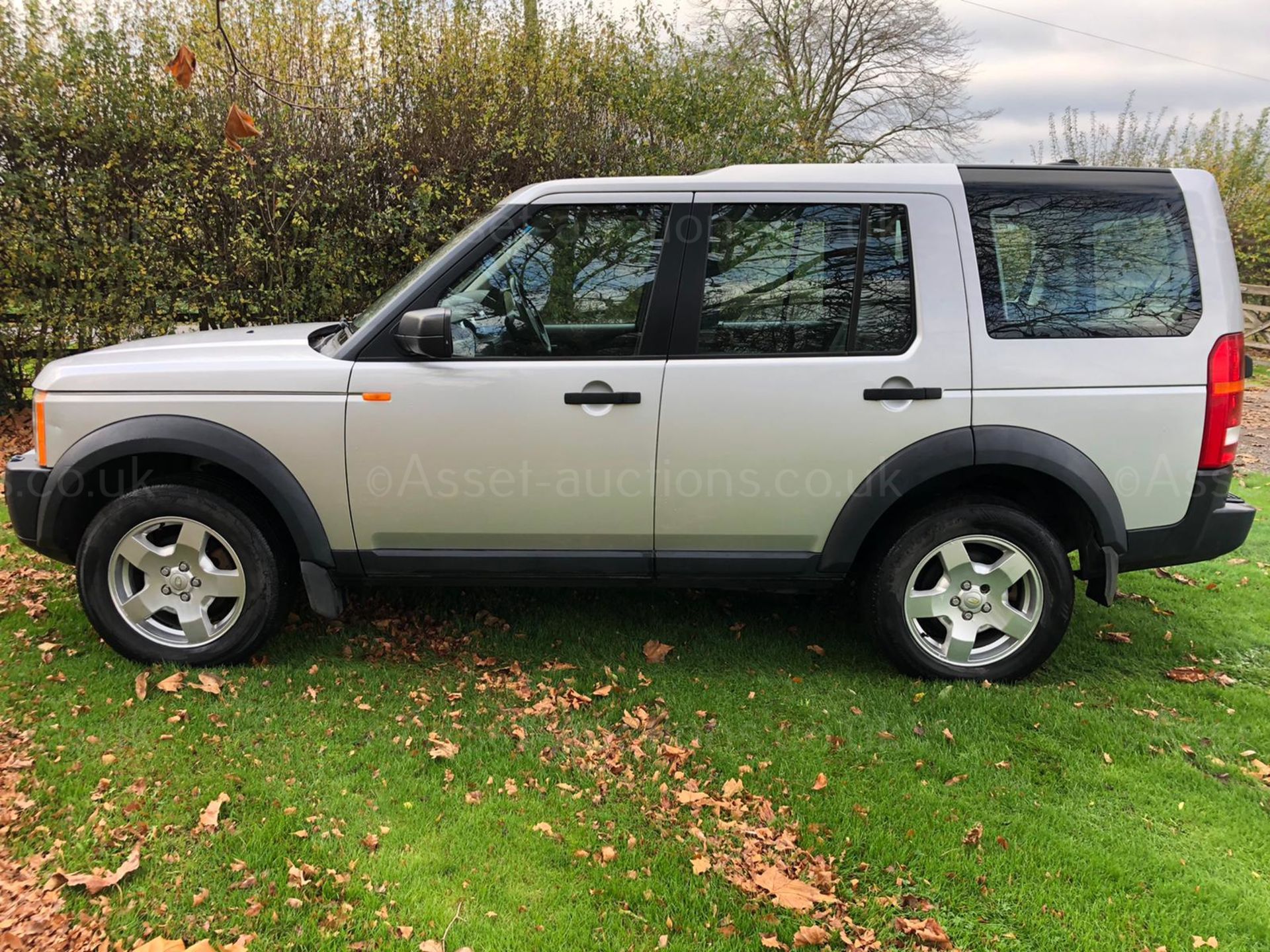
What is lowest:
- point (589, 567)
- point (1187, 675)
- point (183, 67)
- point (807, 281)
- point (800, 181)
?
point (1187, 675)

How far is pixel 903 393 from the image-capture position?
3215 millimetres

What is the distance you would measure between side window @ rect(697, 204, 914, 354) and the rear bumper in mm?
1319

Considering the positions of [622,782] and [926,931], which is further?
[622,782]

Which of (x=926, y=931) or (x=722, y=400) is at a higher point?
(x=722, y=400)

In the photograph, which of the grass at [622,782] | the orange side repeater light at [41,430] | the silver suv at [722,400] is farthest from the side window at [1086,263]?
the orange side repeater light at [41,430]

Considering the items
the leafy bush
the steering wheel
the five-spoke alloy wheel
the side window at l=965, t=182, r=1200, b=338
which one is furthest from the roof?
the leafy bush

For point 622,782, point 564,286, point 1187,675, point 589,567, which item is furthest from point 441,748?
point 1187,675

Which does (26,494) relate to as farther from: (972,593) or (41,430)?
(972,593)

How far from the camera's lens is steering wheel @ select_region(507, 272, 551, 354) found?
331 cm

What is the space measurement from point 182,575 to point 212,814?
1203 mm

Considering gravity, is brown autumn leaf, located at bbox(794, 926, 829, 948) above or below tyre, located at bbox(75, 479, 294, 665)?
below

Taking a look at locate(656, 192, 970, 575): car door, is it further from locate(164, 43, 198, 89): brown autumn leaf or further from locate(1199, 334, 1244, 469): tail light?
locate(164, 43, 198, 89): brown autumn leaf

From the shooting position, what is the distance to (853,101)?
64.0ft

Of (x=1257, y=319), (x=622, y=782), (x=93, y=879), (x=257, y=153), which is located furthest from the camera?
(x=1257, y=319)
